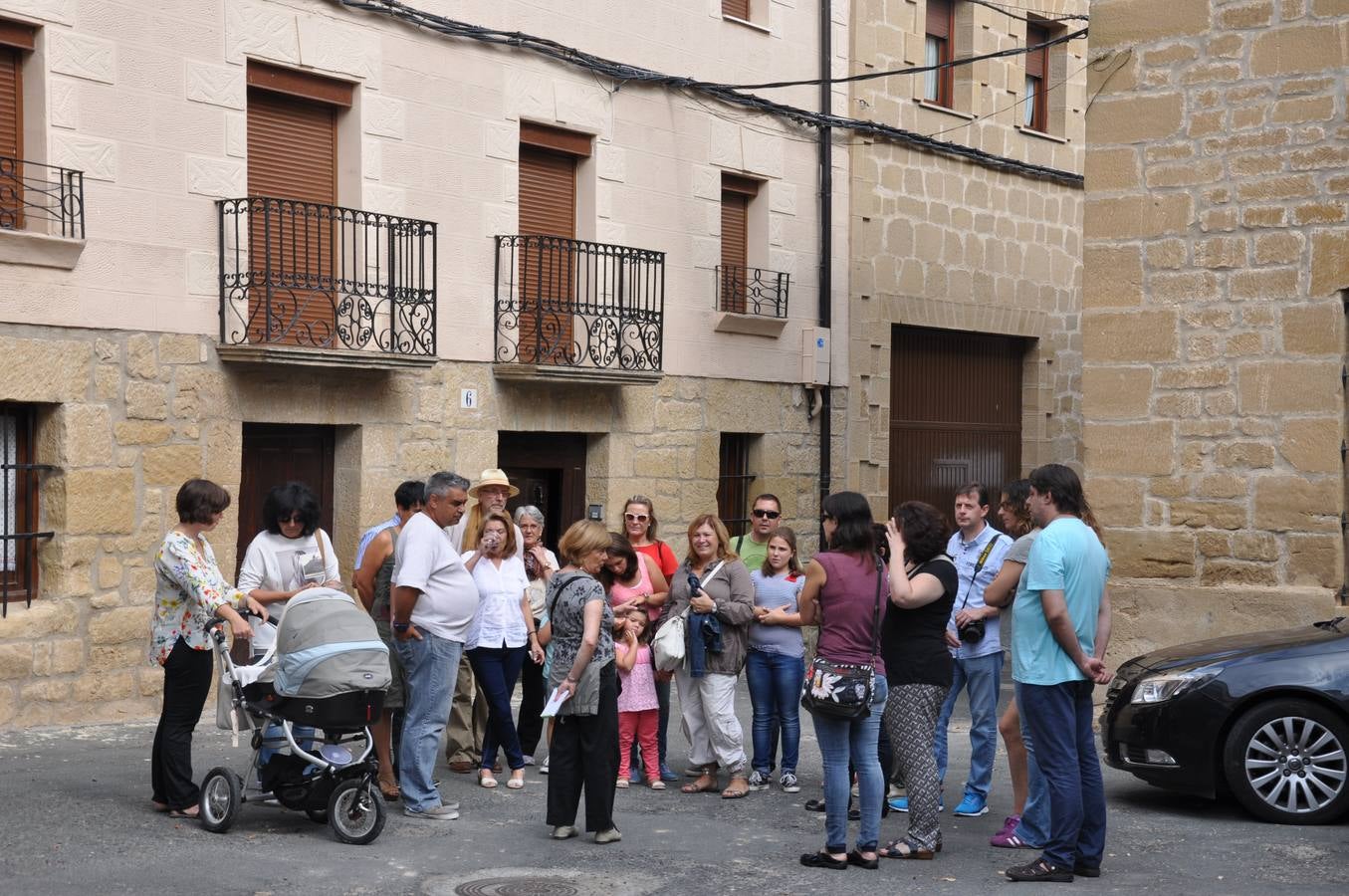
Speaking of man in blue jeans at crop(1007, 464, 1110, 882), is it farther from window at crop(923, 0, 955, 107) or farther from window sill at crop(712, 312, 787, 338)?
window at crop(923, 0, 955, 107)

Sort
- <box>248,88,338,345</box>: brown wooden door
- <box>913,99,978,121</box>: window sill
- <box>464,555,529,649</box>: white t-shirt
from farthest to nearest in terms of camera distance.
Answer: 1. <box>913,99,978,121</box>: window sill
2. <box>248,88,338,345</box>: brown wooden door
3. <box>464,555,529,649</box>: white t-shirt

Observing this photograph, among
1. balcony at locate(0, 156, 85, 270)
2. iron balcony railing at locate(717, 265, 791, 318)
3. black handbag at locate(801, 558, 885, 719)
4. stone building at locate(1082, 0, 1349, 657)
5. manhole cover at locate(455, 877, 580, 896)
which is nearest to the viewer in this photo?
manhole cover at locate(455, 877, 580, 896)

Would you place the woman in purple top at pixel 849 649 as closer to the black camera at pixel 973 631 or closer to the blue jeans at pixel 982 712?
the black camera at pixel 973 631

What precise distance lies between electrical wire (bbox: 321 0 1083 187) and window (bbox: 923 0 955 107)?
0.66 m

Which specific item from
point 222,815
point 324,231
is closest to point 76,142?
point 324,231

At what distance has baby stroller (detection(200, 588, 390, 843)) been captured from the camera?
7.68 m

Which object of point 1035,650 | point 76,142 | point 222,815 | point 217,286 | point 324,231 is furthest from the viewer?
point 324,231

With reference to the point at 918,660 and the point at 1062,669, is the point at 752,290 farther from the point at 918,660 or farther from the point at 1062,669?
the point at 1062,669

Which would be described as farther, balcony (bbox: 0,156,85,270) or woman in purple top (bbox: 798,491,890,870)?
balcony (bbox: 0,156,85,270)

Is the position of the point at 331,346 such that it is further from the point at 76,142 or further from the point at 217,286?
the point at 76,142

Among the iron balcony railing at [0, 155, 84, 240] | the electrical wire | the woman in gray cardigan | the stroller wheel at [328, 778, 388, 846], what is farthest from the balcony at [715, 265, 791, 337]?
the stroller wheel at [328, 778, 388, 846]

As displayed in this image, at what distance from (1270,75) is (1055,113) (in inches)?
371

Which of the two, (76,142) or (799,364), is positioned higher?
(76,142)

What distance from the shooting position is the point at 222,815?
7.92 m
